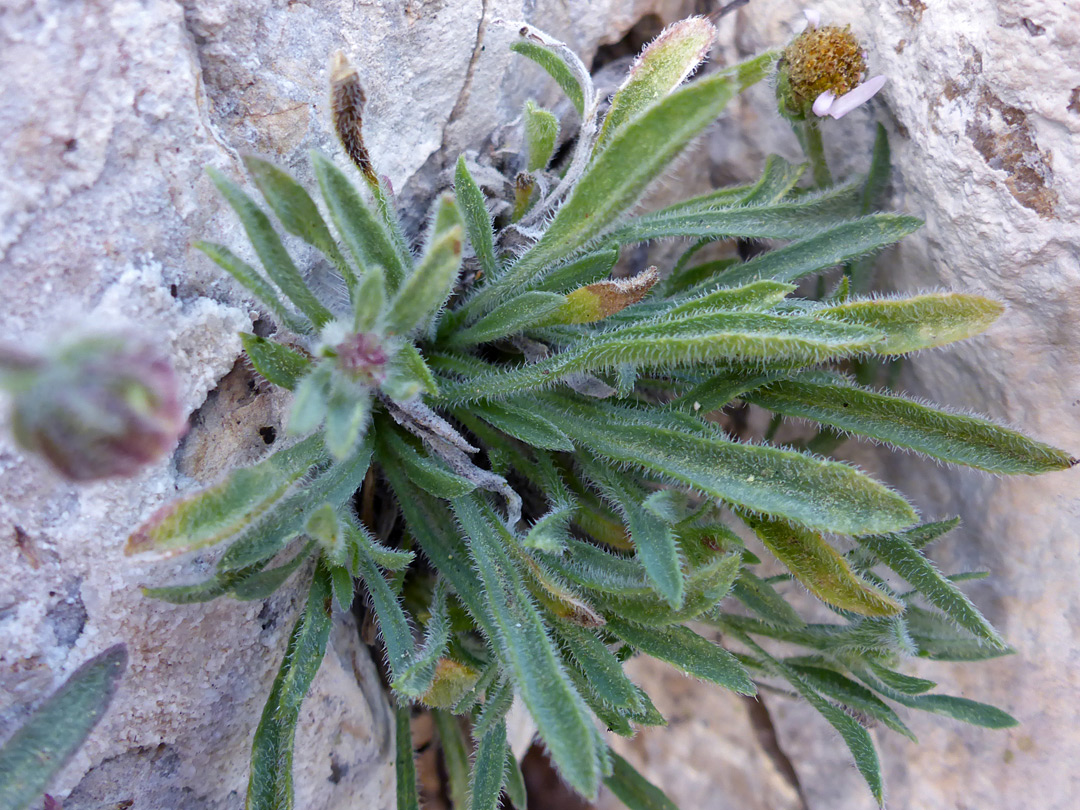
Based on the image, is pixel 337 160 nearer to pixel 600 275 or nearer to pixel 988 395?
pixel 600 275

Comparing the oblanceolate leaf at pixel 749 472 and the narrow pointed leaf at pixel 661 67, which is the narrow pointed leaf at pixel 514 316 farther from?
the narrow pointed leaf at pixel 661 67

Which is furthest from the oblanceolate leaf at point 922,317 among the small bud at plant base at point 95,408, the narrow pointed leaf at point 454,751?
the narrow pointed leaf at point 454,751

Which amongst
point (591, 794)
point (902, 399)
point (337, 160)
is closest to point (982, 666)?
point (902, 399)

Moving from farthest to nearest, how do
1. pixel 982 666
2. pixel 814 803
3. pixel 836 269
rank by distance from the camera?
pixel 814 803
pixel 836 269
pixel 982 666

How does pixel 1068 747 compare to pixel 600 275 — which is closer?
pixel 600 275

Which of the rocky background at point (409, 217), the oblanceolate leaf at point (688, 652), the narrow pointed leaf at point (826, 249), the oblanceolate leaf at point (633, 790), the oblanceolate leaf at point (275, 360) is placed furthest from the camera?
the oblanceolate leaf at point (633, 790)

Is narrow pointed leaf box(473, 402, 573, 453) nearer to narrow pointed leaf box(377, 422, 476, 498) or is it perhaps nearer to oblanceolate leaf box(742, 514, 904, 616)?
narrow pointed leaf box(377, 422, 476, 498)

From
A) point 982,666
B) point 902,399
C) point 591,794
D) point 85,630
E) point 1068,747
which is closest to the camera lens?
point 591,794

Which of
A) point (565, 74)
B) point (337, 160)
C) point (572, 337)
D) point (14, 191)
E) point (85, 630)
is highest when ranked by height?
point (14, 191)
